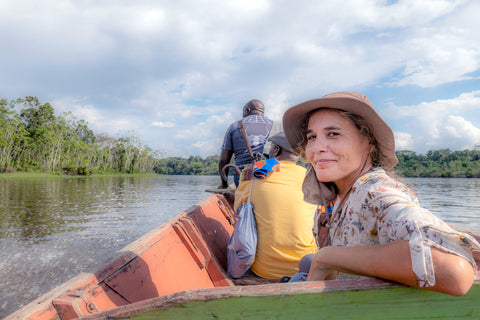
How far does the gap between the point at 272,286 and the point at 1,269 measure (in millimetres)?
5389

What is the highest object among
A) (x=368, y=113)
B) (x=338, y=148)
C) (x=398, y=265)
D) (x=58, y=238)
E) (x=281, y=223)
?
(x=368, y=113)

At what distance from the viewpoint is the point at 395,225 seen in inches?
30.7

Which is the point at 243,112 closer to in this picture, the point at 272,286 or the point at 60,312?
the point at 60,312

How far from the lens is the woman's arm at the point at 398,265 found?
0.70 m

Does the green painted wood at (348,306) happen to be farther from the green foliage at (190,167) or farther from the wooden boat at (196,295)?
the green foliage at (190,167)

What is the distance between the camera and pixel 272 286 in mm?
792

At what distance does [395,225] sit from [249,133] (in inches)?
134

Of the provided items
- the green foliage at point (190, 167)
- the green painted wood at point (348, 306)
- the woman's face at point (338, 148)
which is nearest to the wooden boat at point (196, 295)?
the green painted wood at point (348, 306)

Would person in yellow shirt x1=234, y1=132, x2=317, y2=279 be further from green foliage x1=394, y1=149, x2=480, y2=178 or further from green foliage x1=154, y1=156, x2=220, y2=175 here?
green foliage x1=154, y1=156, x2=220, y2=175

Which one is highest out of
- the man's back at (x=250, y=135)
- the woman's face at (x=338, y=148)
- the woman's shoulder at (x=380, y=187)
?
the man's back at (x=250, y=135)

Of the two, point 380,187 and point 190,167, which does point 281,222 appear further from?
point 190,167

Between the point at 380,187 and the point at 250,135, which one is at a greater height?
the point at 250,135

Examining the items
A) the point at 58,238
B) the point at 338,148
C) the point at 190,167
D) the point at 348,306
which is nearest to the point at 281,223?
the point at 338,148

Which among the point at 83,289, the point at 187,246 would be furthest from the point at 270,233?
the point at 83,289
